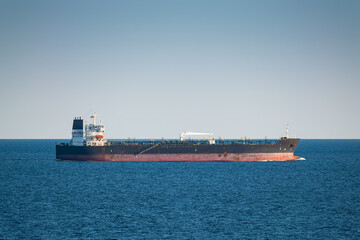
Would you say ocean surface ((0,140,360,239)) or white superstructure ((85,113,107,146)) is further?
white superstructure ((85,113,107,146))

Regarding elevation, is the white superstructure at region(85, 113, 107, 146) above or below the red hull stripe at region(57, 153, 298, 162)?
above

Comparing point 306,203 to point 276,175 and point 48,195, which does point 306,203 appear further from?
point 48,195

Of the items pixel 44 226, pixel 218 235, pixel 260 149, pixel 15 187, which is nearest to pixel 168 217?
pixel 218 235

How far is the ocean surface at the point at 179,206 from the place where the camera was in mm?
38281

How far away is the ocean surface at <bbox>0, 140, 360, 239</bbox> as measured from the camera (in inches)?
1507

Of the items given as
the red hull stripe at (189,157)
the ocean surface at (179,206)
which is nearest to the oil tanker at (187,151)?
the red hull stripe at (189,157)

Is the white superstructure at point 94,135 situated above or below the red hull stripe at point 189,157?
above

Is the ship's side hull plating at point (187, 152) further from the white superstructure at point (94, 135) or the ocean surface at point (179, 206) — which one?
the ocean surface at point (179, 206)

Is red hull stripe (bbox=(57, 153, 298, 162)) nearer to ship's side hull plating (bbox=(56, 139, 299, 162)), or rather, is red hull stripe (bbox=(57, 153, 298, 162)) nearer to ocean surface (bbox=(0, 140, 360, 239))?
ship's side hull plating (bbox=(56, 139, 299, 162))

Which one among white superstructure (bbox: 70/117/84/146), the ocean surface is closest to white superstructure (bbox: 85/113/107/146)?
white superstructure (bbox: 70/117/84/146)

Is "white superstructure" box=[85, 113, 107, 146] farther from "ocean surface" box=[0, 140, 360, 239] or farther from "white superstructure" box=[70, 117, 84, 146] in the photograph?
"ocean surface" box=[0, 140, 360, 239]

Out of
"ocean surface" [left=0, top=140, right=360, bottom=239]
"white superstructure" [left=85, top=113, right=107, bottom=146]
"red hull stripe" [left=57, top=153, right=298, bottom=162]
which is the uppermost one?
"white superstructure" [left=85, top=113, right=107, bottom=146]

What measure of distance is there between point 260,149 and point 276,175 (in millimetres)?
17419

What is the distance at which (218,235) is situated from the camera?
1464 inches
